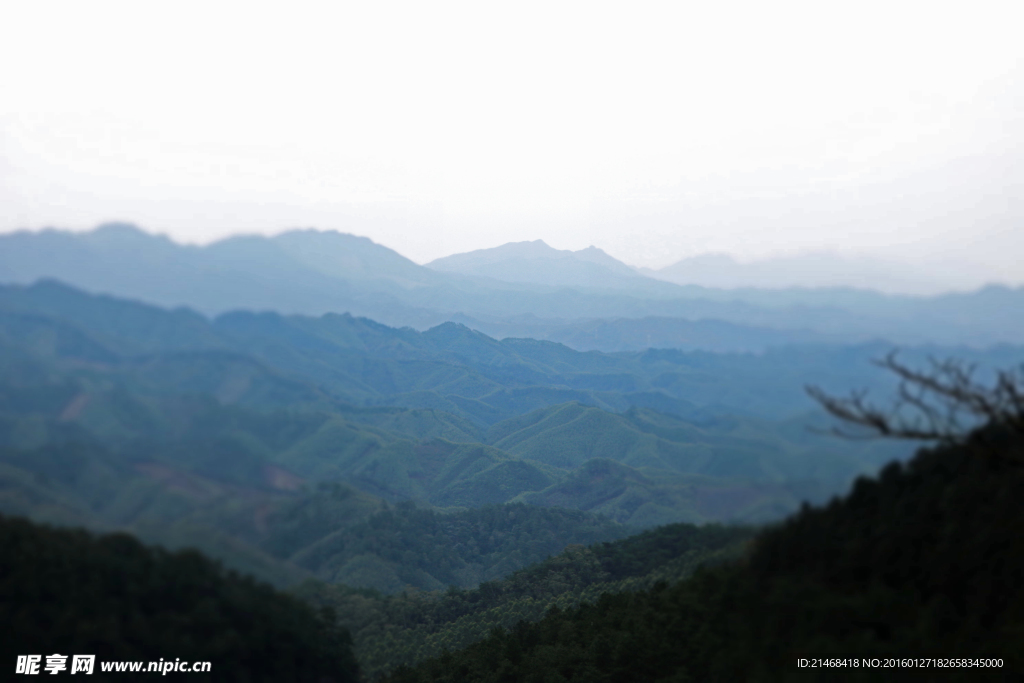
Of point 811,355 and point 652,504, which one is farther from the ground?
point 811,355

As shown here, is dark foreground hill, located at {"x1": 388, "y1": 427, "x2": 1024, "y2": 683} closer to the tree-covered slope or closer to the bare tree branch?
the bare tree branch

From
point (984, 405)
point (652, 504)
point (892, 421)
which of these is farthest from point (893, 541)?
point (652, 504)

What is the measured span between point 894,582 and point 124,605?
50.7 ft

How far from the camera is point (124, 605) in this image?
44.0 feet

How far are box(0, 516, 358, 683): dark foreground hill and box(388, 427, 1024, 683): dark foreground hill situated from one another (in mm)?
10185

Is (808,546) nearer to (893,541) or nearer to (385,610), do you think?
(893,541)

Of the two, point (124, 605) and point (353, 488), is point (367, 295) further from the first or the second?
point (124, 605)

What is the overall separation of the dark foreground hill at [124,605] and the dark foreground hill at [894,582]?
401 inches

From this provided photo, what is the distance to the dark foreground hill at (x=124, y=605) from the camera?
1302 cm

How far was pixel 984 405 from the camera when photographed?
45.2ft

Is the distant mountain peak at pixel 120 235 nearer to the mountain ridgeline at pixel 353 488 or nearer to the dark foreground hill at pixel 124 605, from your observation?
the mountain ridgeline at pixel 353 488

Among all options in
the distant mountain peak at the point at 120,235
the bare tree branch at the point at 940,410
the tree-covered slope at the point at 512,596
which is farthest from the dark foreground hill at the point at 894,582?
the distant mountain peak at the point at 120,235

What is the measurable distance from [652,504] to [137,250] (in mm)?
35624

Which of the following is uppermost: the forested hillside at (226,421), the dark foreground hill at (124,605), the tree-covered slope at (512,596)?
the forested hillside at (226,421)
